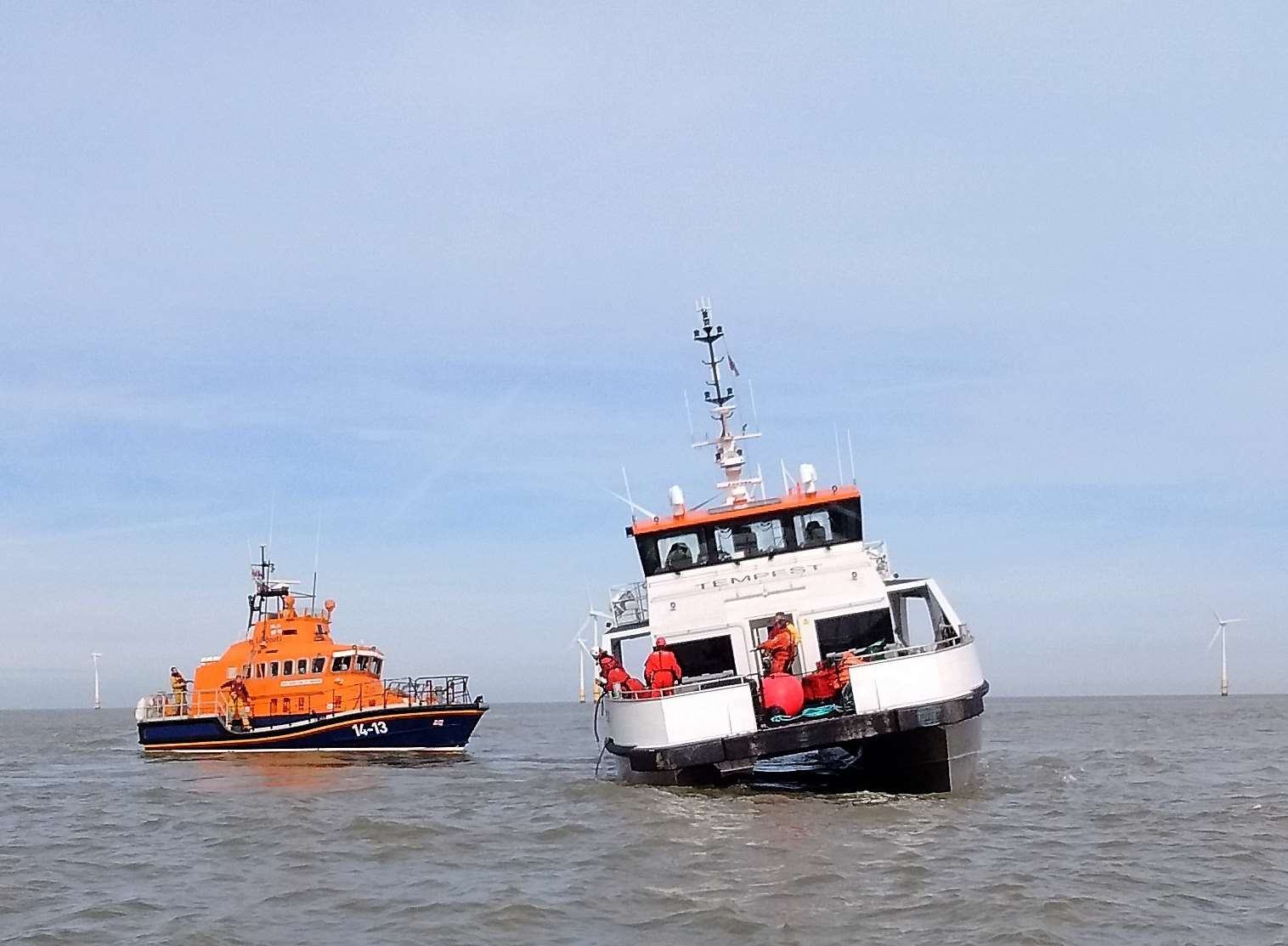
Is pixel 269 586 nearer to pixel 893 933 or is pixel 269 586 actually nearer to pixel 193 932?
pixel 193 932

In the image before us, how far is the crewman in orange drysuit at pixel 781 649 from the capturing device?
16719 millimetres

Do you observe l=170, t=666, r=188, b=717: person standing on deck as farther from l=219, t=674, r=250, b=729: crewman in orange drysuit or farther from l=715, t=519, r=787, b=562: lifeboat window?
l=715, t=519, r=787, b=562: lifeboat window

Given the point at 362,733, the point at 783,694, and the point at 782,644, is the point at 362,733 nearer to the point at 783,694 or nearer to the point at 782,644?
the point at 782,644

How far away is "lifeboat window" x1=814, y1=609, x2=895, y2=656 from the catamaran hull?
2.17 meters

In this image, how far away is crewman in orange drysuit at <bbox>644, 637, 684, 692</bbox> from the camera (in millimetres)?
16812

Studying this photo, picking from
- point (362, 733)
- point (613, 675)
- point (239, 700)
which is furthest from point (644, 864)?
point (239, 700)

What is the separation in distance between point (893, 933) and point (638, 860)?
12.1ft

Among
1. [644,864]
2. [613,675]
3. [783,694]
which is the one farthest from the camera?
[613,675]

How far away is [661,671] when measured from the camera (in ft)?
55.3

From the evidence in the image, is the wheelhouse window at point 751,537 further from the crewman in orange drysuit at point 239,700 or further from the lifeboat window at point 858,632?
the crewman in orange drysuit at point 239,700

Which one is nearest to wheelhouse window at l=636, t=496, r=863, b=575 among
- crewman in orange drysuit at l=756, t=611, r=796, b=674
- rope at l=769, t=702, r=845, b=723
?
crewman in orange drysuit at l=756, t=611, r=796, b=674

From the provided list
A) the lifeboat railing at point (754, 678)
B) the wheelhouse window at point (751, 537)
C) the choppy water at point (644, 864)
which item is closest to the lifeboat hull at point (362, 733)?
the choppy water at point (644, 864)

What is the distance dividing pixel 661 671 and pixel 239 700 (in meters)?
17.6

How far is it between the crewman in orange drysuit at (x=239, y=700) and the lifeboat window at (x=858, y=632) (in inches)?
658
